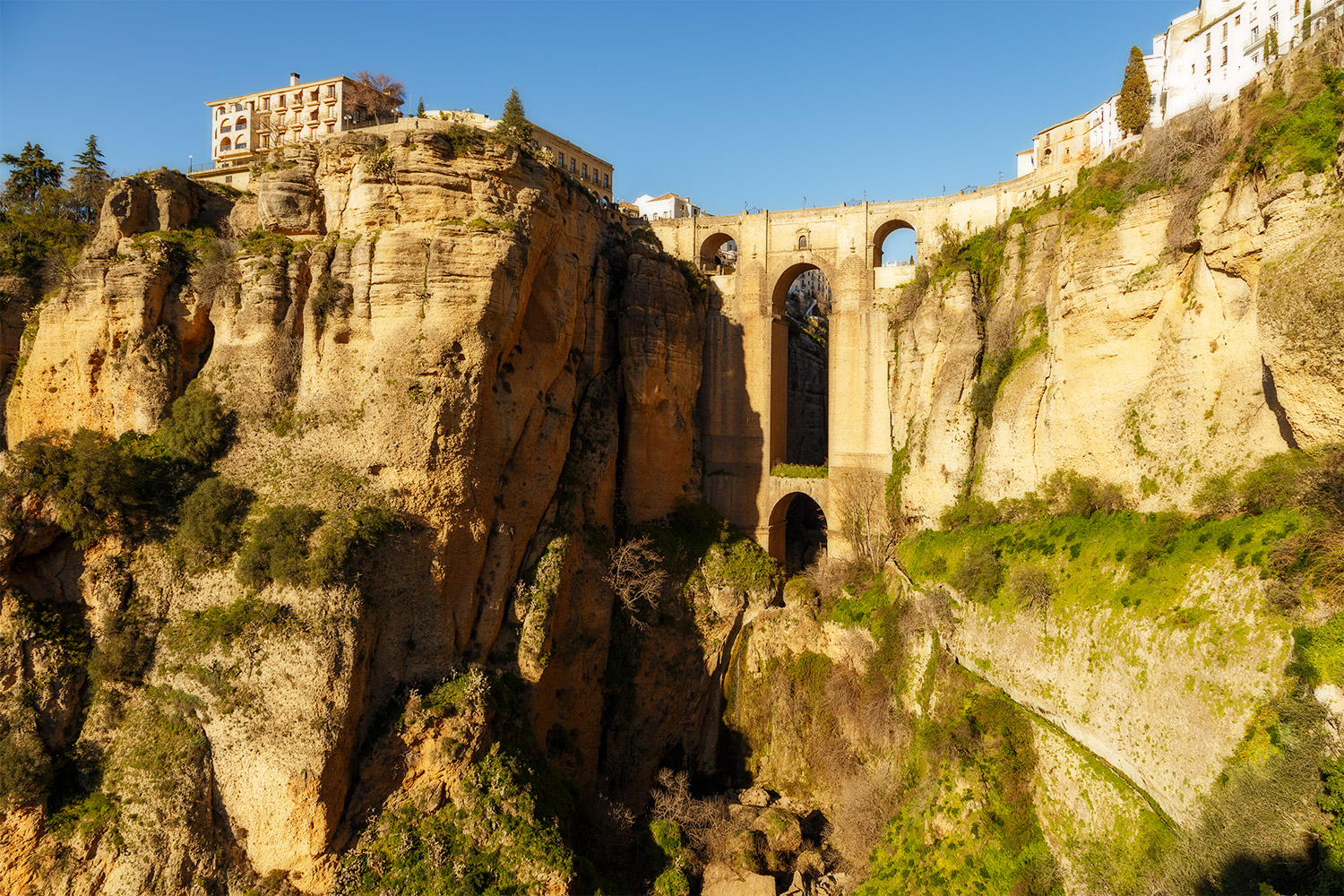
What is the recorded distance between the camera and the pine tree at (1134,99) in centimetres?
2472

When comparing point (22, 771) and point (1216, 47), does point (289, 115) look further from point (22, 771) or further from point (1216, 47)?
point (1216, 47)

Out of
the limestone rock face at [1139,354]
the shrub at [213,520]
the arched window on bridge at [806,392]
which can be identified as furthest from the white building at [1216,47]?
the shrub at [213,520]

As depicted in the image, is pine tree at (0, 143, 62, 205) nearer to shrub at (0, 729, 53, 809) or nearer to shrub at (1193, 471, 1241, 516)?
shrub at (0, 729, 53, 809)

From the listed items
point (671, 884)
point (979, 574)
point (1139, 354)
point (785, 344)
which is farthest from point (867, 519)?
point (671, 884)

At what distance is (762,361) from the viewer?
30.6m

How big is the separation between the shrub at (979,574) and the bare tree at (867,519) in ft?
15.4

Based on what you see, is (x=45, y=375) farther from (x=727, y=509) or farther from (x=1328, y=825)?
(x=1328, y=825)

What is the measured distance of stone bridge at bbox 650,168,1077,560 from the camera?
28.9 meters

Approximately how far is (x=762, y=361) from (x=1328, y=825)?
21.5 metres

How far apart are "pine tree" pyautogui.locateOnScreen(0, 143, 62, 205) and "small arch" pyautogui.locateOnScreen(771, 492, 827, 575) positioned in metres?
25.0

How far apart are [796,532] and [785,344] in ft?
27.3

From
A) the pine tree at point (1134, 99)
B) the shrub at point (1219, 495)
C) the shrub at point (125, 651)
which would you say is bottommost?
the shrub at point (125, 651)

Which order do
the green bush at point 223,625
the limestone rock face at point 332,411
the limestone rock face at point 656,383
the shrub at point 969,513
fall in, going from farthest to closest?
the limestone rock face at point 656,383 → the shrub at point 969,513 → the green bush at point 223,625 → the limestone rock face at point 332,411

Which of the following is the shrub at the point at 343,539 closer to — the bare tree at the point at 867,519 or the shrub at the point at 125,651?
the shrub at the point at 125,651
